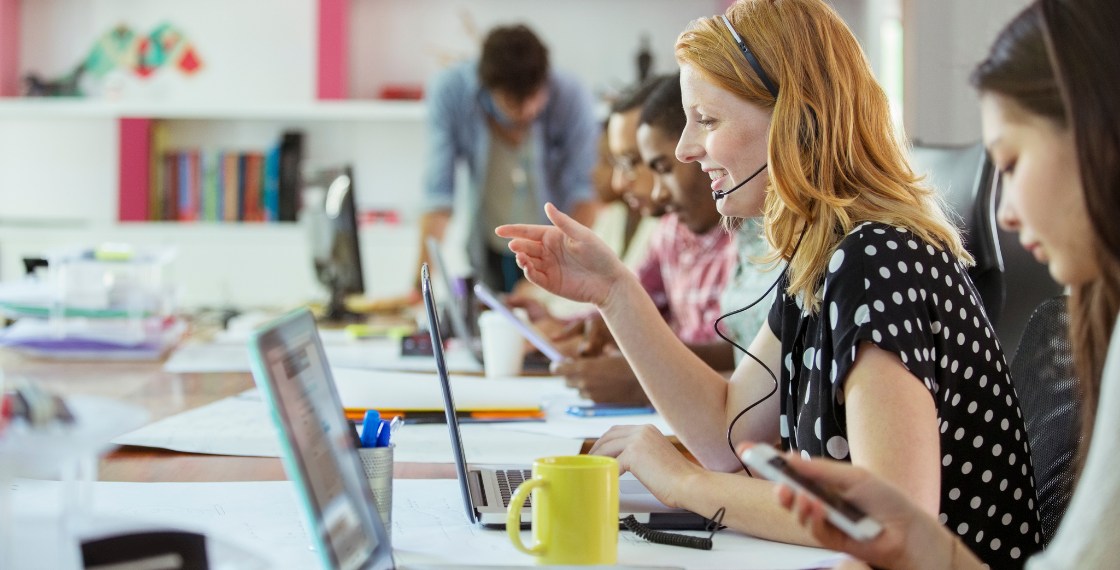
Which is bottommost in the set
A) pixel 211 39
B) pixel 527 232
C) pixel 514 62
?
pixel 527 232

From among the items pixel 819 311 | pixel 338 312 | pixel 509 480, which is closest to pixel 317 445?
pixel 509 480

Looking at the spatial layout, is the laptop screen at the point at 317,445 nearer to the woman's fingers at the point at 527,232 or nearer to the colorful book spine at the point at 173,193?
the woman's fingers at the point at 527,232

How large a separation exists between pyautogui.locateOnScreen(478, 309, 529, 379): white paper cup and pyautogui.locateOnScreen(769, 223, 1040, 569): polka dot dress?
0.88 m

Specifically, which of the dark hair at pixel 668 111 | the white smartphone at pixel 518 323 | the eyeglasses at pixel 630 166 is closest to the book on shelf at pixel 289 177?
the eyeglasses at pixel 630 166

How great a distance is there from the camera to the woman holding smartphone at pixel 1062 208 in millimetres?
613

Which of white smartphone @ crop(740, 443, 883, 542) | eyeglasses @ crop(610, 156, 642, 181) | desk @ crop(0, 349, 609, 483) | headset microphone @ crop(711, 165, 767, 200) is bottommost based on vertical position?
desk @ crop(0, 349, 609, 483)

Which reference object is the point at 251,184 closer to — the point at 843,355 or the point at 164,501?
the point at 164,501

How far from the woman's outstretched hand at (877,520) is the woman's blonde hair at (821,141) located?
32cm

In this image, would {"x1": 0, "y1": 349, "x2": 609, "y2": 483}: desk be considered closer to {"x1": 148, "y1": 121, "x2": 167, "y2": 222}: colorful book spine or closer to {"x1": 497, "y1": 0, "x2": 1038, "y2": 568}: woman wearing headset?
{"x1": 497, "y1": 0, "x2": 1038, "y2": 568}: woman wearing headset

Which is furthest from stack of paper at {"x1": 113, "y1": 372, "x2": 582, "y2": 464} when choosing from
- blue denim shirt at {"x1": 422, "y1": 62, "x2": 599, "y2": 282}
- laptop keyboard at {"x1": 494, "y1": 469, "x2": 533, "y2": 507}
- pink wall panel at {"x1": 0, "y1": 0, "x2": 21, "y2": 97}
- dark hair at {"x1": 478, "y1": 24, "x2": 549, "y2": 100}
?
pink wall panel at {"x1": 0, "y1": 0, "x2": 21, "y2": 97}

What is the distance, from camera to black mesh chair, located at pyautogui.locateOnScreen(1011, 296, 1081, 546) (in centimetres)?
103

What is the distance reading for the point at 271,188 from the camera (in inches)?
167

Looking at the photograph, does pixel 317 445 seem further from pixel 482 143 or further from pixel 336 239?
pixel 482 143

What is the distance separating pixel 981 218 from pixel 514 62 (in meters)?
2.10
